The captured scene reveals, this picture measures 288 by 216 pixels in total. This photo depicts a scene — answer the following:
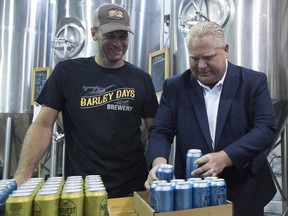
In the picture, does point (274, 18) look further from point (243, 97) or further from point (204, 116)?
point (204, 116)

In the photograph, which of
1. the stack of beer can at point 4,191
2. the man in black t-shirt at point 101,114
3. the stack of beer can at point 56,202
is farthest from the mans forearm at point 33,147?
the stack of beer can at point 56,202

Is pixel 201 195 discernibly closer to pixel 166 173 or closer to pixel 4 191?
pixel 166 173

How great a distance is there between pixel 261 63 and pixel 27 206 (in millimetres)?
1373

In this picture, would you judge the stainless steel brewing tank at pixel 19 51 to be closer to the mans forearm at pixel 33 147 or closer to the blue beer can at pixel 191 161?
the mans forearm at pixel 33 147

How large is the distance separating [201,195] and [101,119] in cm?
67

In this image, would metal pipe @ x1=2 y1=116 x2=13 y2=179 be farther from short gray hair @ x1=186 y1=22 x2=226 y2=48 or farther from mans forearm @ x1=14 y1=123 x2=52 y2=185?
short gray hair @ x1=186 y1=22 x2=226 y2=48

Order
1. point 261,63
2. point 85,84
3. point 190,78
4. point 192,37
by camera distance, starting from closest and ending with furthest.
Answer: point 192,37 → point 190,78 → point 85,84 → point 261,63

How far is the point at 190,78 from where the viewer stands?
1.23m

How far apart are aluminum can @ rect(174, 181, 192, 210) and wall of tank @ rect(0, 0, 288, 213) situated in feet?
3.44

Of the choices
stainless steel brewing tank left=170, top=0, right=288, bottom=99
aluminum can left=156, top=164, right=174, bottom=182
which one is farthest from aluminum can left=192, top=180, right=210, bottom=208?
stainless steel brewing tank left=170, top=0, right=288, bottom=99

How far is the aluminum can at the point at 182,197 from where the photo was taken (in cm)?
75

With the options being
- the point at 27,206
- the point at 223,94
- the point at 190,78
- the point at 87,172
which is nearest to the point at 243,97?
the point at 223,94

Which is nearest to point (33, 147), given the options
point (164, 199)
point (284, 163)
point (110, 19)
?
point (110, 19)

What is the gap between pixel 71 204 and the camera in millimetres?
664
